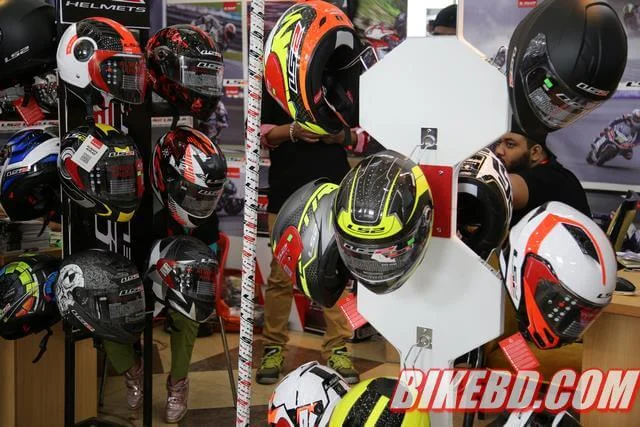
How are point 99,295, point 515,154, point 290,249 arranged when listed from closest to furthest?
point 290,249, point 99,295, point 515,154

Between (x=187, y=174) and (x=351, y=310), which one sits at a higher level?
(x=187, y=174)

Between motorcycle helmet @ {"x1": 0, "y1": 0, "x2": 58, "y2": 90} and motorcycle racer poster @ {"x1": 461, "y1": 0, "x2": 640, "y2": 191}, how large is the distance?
207 centimetres

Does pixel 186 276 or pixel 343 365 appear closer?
pixel 186 276

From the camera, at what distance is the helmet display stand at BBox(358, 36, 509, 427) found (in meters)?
1.60

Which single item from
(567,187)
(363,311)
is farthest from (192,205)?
(567,187)

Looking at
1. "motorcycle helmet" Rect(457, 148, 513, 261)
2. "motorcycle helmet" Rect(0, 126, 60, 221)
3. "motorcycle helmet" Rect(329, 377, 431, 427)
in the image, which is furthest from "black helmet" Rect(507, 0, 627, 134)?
"motorcycle helmet" Rect(0, 126, 60, 221)

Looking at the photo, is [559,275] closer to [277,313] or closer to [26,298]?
[26,298]

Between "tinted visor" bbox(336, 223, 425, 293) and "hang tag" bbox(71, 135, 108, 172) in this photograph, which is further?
"hang tag" bbox(71, 135, 108, 172)

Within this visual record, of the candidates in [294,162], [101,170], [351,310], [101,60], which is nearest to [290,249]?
[351,310]

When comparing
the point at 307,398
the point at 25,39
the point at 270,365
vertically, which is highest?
the point at 25,39

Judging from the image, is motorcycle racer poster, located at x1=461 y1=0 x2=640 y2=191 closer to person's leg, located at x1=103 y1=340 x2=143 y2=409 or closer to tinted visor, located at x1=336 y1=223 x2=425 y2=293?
person's leg, located at x1=103 y1=340 x2=143 y2=409

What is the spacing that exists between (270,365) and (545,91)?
269cm

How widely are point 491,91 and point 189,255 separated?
1.54 m

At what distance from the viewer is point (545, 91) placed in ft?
4.76
